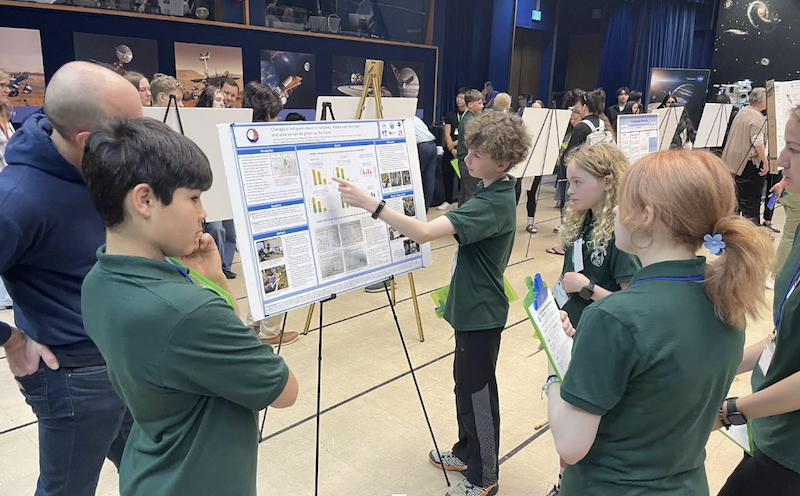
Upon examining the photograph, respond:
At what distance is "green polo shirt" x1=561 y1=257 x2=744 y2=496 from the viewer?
37.1 inches

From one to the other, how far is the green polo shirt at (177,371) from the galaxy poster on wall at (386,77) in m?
7.32

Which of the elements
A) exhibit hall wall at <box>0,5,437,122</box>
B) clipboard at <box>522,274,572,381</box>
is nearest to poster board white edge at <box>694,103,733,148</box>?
exhibit hall wall at <box>0,5,437,122</box>

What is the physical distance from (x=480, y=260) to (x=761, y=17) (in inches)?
450

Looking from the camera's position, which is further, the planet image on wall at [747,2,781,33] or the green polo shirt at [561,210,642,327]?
the planet image on wall at [747,2,781,33]

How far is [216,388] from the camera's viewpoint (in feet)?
3.12

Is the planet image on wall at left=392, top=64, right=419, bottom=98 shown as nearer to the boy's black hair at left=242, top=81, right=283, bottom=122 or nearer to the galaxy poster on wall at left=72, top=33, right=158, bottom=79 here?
the galaxy poster on wall at left=72, top=33, right=158, bottom=79

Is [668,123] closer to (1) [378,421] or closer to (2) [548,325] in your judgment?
(1) [378,421]

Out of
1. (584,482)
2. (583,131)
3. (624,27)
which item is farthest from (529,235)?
(624,27)

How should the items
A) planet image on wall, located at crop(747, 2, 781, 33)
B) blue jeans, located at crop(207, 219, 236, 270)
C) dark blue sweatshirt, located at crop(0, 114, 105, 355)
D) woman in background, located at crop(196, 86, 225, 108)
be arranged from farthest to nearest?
planet image on wall, located at crop(747, 2, 781, 33), blue jeans, located at crop(207, 219, 236, 270), woman in background, located at crop(196, 86, 225, 108), dark blue sweatshirt, located at crop(0, 114, 105, 355)

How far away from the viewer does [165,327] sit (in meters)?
0.91

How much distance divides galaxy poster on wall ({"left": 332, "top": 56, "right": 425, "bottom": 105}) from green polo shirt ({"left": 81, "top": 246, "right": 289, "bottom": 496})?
732 centimetres

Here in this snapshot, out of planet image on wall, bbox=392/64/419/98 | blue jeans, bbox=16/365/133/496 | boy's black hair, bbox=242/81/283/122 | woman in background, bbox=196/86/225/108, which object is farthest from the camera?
planet image on wall, bbox=392/64/419/98

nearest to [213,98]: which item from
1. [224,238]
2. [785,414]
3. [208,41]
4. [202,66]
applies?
[224,238]

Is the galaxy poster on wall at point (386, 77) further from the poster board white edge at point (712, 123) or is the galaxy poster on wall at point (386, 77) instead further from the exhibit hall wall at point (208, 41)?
the poster board white edge at point (712, 123)
